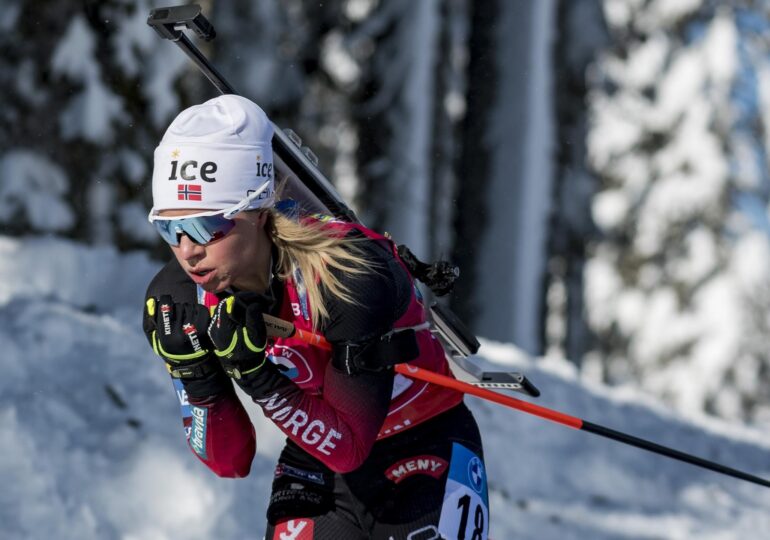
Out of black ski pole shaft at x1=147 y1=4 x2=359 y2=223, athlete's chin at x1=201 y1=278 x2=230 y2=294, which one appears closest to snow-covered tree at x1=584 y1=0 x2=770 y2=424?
black ski pole shaft at x1=147 y1=4 x2=359 y2=223

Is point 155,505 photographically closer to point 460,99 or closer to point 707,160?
point 460,99

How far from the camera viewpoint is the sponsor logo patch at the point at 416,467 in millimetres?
3645

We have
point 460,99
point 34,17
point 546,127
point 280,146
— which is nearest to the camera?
point 280,146

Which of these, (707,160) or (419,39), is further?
(707,160)

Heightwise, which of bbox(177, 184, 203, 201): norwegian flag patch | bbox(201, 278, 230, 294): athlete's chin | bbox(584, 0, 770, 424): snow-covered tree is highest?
bbox(177, 184, 203, 201): norwegian flag patch

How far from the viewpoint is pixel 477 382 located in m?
4.04

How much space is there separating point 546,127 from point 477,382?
1040 cm

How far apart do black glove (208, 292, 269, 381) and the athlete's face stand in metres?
0.15

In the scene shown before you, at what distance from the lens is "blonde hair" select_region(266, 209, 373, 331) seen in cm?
334

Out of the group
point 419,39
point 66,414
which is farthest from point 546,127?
point 66,414

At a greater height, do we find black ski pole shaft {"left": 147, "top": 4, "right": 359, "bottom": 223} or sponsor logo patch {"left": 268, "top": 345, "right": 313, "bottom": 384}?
black ski pole shaft {"left": 147, "top": 4, "right": 359, "bottom": 223}

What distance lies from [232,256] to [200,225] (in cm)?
15

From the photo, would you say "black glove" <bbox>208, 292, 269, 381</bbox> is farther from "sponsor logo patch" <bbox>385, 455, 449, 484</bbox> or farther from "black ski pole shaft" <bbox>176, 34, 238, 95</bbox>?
"black ski pole shaft" <bbox>176, 34, 238, 95</bbox>

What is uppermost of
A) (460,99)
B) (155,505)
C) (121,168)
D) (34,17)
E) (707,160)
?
(34,17)
